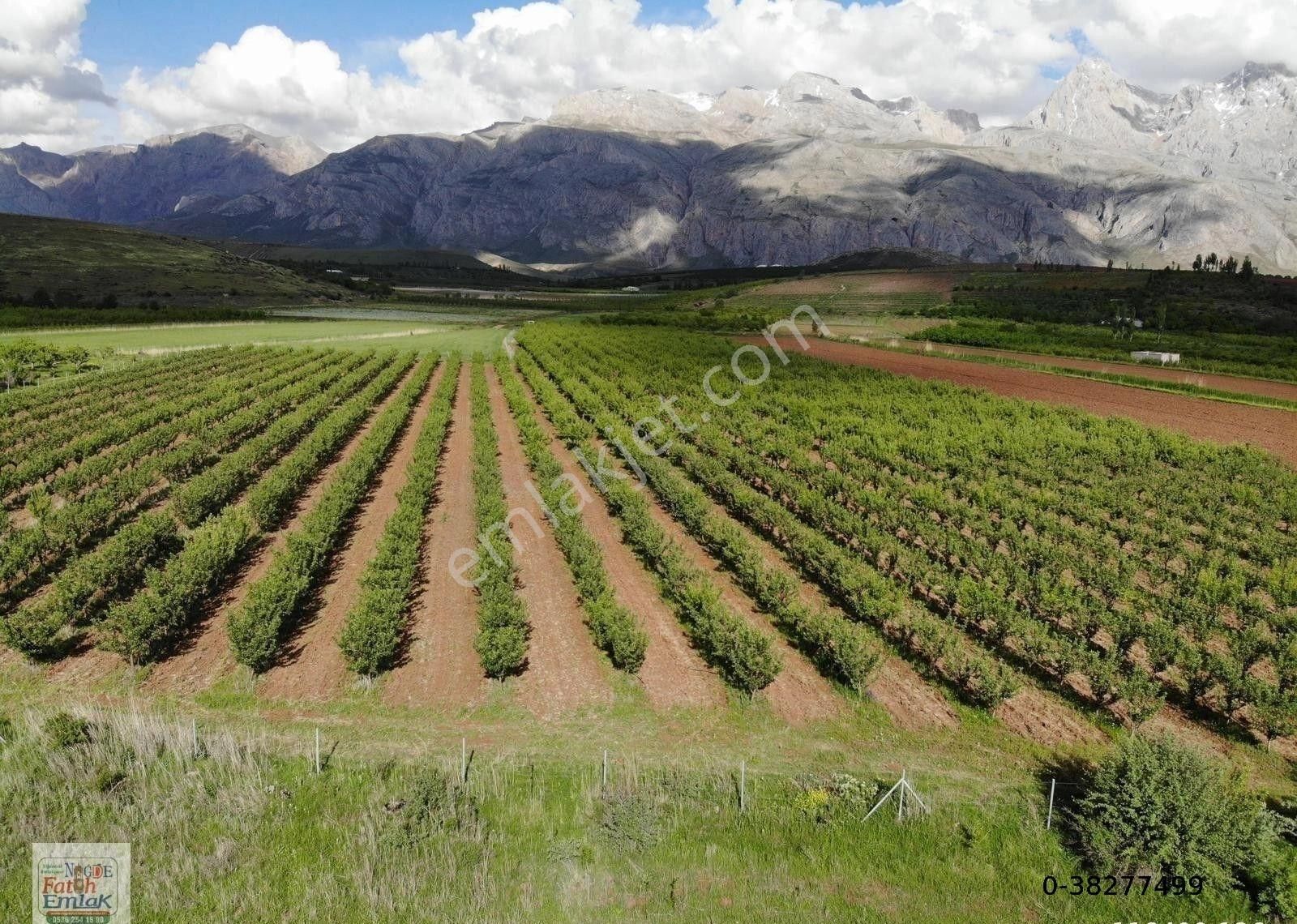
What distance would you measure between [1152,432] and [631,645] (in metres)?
31.0

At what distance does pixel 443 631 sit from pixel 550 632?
303 cm

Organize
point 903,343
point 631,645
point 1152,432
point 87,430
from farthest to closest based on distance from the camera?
point 903,343 < point 87,430 < point 1152,432 < point 631,645

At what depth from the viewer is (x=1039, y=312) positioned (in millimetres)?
84062

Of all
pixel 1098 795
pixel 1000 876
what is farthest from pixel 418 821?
pixel 1098 795

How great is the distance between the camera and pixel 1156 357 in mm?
56156

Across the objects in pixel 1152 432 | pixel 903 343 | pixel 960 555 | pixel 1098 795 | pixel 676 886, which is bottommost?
pixel 676 886

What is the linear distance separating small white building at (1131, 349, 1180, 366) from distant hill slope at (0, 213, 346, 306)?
142782mm

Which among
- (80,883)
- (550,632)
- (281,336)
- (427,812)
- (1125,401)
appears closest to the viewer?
(80,883)

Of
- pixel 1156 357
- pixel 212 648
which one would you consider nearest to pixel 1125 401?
pixel 1156 357

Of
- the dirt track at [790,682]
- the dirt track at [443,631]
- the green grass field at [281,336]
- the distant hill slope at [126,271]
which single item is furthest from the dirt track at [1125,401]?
the distant hill slope at [126,271]

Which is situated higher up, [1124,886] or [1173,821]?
Result: [1173,821]

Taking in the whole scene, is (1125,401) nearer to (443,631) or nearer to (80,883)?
(443,631)

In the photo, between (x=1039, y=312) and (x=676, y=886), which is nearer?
(x=676, y=886)

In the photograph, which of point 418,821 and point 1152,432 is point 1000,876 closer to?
point 418,821
